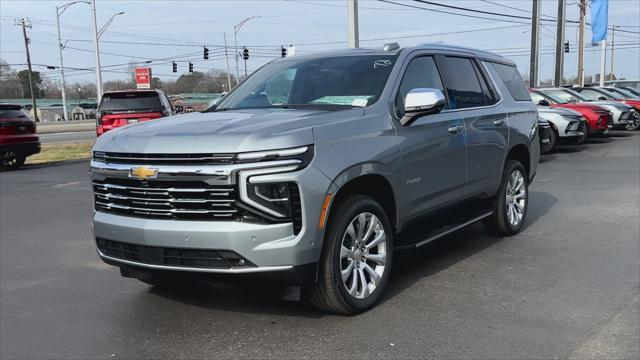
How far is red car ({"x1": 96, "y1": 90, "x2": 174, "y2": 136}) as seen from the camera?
15.0 m

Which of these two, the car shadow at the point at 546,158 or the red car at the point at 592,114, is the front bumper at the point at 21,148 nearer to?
the car shadow at the point at 546,158

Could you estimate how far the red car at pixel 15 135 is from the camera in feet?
48.3

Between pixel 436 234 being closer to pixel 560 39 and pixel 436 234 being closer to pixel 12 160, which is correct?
pixel 12 160

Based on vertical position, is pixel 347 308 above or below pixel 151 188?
below

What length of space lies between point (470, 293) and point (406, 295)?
0.50 m

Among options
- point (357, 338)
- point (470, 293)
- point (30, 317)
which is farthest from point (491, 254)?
point (30, 317)

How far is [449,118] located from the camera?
532 cm

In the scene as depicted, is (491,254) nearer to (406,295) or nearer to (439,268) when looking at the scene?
(439,268)

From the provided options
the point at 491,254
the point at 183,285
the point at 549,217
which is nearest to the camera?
the point at 183,285

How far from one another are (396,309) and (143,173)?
2.03 metres

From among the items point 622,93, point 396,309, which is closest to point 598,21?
point 622,93

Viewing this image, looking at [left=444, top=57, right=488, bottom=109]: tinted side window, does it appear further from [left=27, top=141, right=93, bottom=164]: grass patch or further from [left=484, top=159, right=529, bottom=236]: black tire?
[left=27, top=141, right=93, bottom=164]: grass patch

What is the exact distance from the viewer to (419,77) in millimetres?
5207

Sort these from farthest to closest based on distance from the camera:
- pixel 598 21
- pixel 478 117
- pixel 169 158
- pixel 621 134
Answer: pixel 598 21, pixel 621 134, pixel 478 117, pixel 169 158
